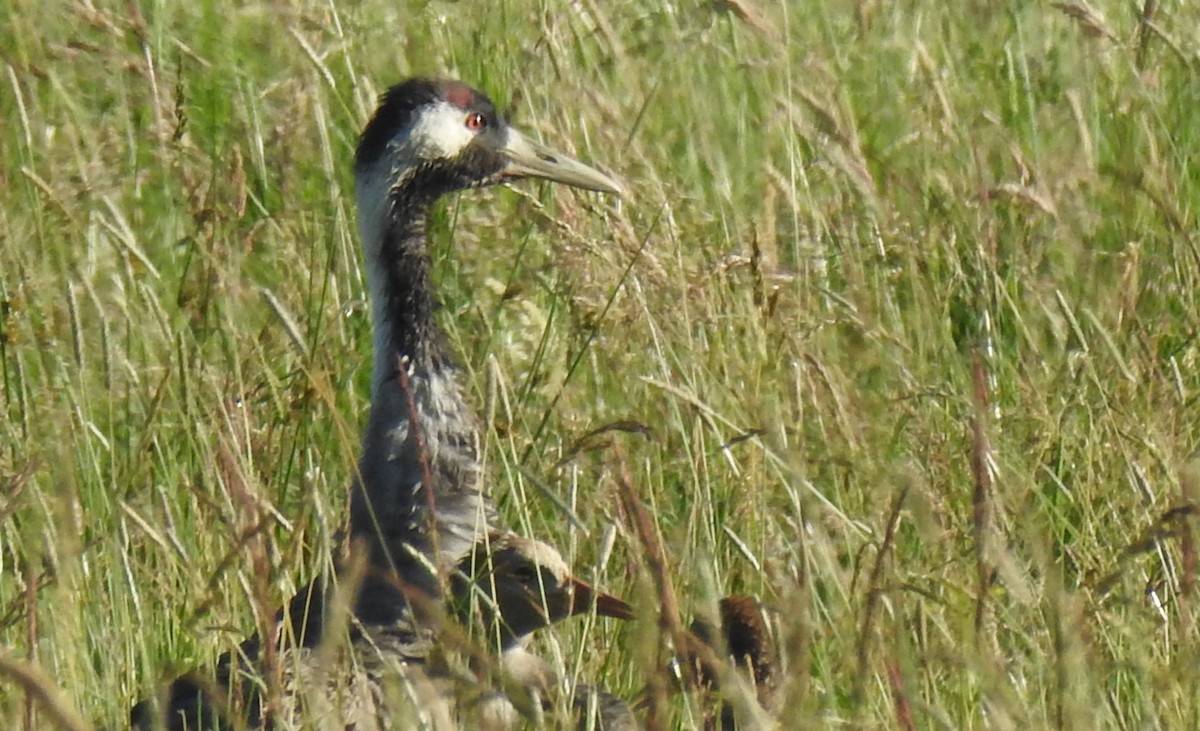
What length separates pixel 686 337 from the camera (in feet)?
12.7

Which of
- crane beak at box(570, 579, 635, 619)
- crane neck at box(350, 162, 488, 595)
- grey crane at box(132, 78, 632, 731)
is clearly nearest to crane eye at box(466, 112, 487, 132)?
grey crane at box(132, 78, 632, 731)

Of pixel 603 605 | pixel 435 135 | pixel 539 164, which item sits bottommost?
pixel 603 605

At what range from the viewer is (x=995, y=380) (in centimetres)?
446

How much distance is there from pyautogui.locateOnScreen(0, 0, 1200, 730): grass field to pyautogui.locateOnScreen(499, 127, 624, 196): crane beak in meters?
0.05

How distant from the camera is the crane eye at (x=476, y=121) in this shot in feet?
15.0

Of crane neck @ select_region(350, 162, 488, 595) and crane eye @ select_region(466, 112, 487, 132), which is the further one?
crane eye @ select_region(466, 112, 487, 132)

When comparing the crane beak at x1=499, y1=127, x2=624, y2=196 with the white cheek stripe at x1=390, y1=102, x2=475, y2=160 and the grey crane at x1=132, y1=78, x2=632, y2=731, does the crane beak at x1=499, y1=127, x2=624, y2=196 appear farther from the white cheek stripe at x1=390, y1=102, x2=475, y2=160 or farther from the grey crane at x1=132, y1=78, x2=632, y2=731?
the white cheek stripe at x1=390, y1=102, x2=475, y2=160

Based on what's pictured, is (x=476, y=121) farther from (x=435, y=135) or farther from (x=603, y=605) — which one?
(x=603, y=605)

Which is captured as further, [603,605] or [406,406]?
[406,406]

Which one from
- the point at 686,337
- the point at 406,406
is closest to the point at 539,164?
the point at 406,406

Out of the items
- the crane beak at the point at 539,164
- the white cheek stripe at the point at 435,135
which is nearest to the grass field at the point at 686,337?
the crane beak at the point at 539,164

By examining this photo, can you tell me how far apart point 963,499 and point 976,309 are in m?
0.81

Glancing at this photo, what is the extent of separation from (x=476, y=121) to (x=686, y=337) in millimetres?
939

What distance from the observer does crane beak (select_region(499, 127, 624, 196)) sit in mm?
4586
